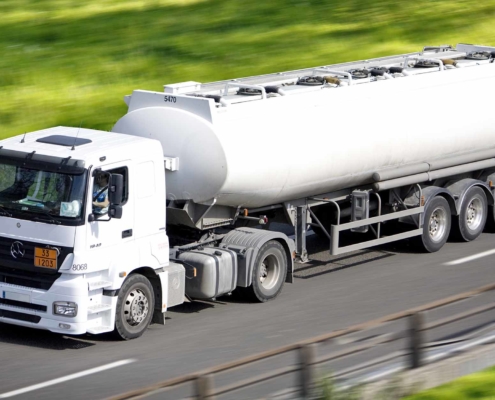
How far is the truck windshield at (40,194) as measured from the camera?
1269 cm

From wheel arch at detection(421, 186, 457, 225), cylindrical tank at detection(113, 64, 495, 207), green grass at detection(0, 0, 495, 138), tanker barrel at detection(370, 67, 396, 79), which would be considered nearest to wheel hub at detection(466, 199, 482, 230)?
wheel arch at detection(421, 186, 457, 225)

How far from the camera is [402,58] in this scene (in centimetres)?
1969

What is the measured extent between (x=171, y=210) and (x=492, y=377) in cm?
579

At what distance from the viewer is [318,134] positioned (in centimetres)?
1539

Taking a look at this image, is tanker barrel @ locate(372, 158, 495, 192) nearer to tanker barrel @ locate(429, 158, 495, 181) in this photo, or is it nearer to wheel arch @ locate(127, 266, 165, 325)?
tanker barrel @ locate(429, 158, 495, 181)

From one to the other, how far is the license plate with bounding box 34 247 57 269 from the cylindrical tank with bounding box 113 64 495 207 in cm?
221

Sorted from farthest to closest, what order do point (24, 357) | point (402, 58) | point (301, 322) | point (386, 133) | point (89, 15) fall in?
point (89, 15) → point (402, 58) → point (386, 133) → point (301, 322) → point (24, 357)

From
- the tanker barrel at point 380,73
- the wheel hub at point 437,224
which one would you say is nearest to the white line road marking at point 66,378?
the tanker barrel at point 380,73

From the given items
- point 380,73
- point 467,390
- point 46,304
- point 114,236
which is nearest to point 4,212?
point 46,304

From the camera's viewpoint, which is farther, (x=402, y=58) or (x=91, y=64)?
(x=91, y=64)

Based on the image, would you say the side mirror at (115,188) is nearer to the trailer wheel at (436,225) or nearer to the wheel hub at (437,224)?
the trailer wheel at (436,225)

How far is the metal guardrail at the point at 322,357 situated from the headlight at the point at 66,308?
3886 mm

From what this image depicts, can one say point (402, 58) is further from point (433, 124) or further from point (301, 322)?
point (301, 322)

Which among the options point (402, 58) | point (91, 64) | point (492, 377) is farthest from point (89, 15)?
point (492, 377)
